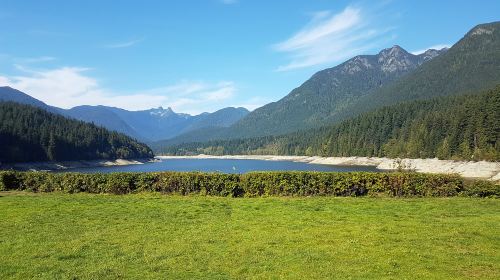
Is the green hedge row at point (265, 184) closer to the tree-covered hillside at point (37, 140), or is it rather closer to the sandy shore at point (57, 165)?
the sandy shore at point (57, 165)

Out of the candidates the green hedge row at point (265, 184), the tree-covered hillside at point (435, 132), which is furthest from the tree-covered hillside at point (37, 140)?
the tree-covered hillside at point (435, 132)

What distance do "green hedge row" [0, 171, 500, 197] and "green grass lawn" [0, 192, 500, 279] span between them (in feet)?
19.8

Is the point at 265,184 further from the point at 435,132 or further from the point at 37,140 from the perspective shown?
the point at 37,140

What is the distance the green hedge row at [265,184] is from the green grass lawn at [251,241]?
6021 mm

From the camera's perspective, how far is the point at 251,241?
16.6m

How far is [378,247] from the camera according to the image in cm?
1535

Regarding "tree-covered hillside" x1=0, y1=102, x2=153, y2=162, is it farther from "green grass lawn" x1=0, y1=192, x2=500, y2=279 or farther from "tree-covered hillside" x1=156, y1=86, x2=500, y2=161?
"green grass lawn" x1=0, y1=192, x2=500, y2=279

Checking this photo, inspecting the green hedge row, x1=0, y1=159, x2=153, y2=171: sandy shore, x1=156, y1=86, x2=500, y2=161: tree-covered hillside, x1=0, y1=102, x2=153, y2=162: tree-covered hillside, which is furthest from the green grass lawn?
x1=0, y1=102, x2=153, y2=162: tree-covered hillside

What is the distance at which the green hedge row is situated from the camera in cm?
3228

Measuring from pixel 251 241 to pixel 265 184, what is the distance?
17.6 m

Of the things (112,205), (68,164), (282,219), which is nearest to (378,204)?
(282,219)

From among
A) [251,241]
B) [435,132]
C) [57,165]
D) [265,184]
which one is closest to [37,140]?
[57,165]

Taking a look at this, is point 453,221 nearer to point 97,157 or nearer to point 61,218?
point 61,218

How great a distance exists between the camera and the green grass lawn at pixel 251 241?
504 inches
